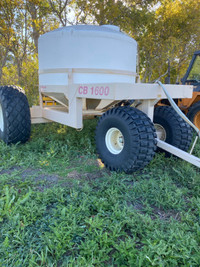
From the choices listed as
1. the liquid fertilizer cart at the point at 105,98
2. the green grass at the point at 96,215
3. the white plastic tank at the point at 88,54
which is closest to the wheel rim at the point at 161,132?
the liquid fertilizer cart at the point at 105,98

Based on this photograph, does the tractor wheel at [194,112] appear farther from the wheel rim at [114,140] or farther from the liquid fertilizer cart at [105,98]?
the wheel rim at [114,140]

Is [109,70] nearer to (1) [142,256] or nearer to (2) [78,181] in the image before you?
(2) [78,181]

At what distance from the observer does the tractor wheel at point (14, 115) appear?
3.55 m

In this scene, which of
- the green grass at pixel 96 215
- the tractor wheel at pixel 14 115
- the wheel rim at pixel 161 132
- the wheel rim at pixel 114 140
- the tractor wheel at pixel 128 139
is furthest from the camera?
the tractor wheel at pixel 14 115

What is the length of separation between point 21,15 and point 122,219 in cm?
967

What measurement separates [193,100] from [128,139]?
9.19 ft

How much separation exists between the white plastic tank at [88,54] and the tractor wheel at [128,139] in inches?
32.8

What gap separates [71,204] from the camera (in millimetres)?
2004

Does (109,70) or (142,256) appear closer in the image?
(142,256)

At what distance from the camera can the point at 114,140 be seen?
296cm

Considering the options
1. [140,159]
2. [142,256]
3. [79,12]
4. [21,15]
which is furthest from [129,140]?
[21,15]

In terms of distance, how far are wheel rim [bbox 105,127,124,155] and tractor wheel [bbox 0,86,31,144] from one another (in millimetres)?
1516

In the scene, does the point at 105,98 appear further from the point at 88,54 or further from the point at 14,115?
the point at 14,115

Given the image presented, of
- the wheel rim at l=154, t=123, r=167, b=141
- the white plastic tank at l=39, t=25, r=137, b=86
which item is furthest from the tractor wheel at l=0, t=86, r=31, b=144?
the wheel rim at l=154, t=123, r=167, b=141
